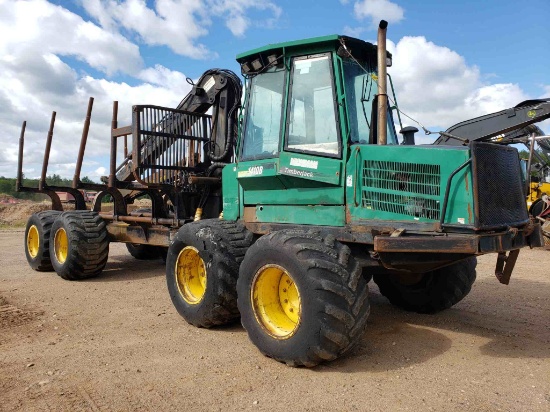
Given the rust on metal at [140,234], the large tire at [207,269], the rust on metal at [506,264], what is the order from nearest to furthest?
1. the rust on metal at [506,264]
2. the large tire at [207,269]
3. the rust on metal at [140,234]

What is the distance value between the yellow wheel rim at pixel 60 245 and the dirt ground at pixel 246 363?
75.4 inches

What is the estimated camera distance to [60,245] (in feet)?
28.4

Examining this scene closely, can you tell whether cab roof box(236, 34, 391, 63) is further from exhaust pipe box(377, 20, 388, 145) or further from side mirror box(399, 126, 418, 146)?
side mirror box(399, 126, 418, 146)

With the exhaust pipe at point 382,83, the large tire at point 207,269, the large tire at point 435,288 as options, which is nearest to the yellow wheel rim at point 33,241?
the large tire at point 207,269

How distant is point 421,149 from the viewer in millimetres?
4043

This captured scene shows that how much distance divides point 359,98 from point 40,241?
6897mm

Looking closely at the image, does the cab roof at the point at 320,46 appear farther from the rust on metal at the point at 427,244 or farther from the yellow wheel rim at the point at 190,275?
the yellow wheel rim at the point at 190,275

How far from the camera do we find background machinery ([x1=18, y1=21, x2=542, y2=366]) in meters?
3.83

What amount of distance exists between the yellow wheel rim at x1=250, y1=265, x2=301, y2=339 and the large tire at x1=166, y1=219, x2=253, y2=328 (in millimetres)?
588

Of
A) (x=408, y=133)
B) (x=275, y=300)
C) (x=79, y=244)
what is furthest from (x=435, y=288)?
(x=79, y=244)

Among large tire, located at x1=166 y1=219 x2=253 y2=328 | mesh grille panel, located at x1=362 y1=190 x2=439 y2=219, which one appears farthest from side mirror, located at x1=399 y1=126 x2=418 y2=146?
large tire, located at x1=166 y1=219 x2=253 y2=328

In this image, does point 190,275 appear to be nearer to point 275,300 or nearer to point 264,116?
point 275,300

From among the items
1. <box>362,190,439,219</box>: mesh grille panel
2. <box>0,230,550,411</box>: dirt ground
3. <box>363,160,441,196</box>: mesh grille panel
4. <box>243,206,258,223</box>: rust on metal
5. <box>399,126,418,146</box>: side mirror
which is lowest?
<box>0,230,550,411</box>: dirt ground

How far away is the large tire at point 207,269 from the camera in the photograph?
16.3ft
